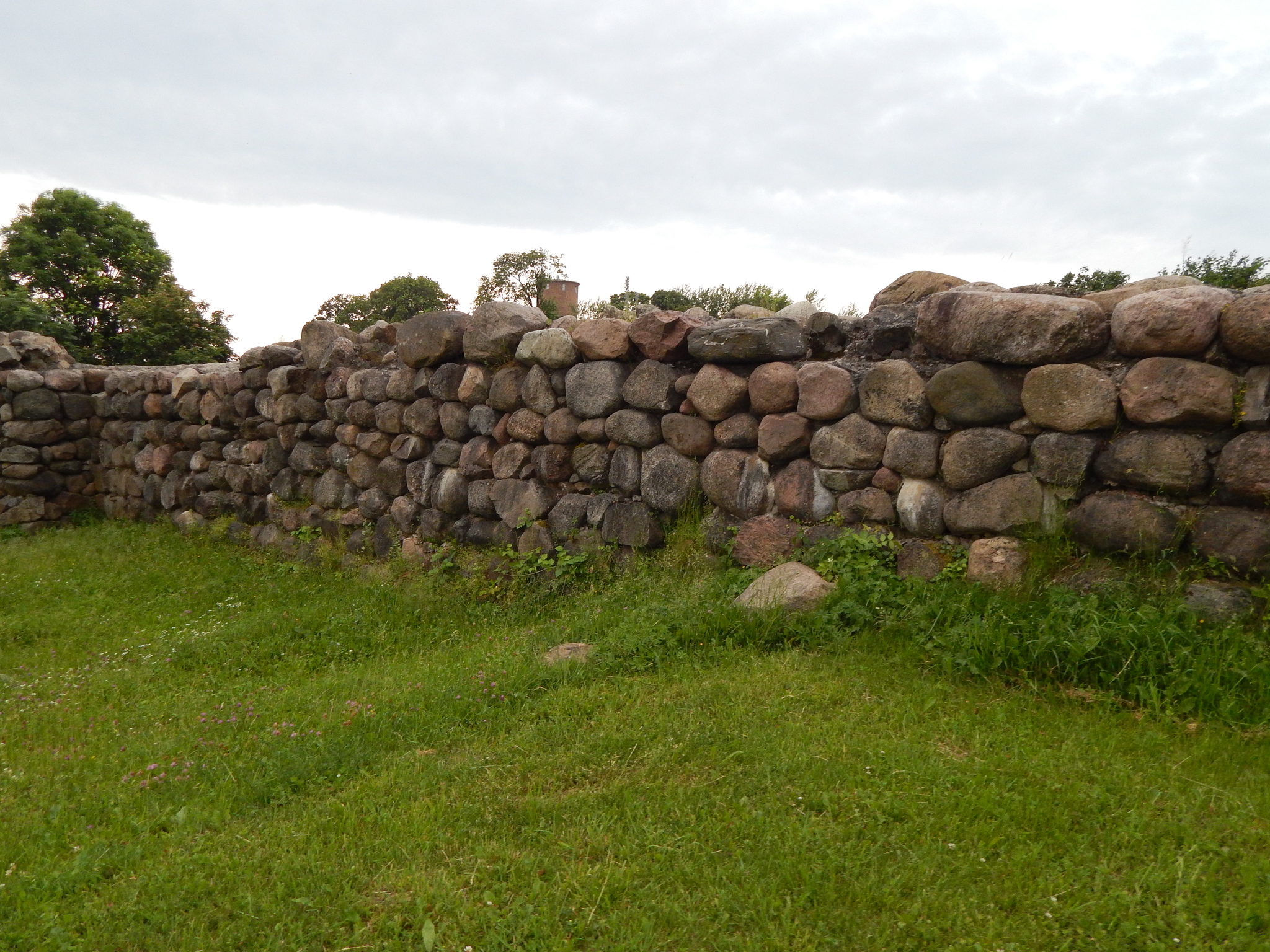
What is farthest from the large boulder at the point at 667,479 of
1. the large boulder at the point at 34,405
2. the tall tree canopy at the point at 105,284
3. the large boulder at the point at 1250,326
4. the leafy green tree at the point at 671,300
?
the tall tree canopy at the point at 105,284

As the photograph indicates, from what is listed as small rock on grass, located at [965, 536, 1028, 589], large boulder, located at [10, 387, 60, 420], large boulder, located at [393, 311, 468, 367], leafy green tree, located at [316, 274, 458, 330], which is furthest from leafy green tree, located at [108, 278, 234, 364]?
small rock on grass, located at [965, 536, 1028, 589]

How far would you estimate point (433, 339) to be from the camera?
22.3ft

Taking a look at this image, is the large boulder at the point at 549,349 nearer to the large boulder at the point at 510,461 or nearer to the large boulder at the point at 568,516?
the large boulder at the point at 510,461

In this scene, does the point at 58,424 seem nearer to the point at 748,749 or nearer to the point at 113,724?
the point at 113,724

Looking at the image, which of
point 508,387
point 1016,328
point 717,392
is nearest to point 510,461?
point 508,387

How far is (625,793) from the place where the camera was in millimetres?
3129

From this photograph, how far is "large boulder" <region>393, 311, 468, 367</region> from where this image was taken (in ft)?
22.2

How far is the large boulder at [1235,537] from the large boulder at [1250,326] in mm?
633

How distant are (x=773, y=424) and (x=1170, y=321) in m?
2.01

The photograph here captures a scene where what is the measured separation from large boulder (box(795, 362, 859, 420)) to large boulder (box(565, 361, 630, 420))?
1.30 metres

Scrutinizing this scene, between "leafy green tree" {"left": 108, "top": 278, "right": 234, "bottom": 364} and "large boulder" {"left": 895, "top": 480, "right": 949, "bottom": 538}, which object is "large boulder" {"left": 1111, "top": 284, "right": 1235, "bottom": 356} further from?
"leafy green tree" {"left": 108, "top": 278, "right": 234, "bottom": 364}

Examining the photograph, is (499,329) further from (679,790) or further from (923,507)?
(679,790)

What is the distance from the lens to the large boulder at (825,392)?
4.82 meters

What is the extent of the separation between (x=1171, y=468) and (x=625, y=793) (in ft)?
8.67
